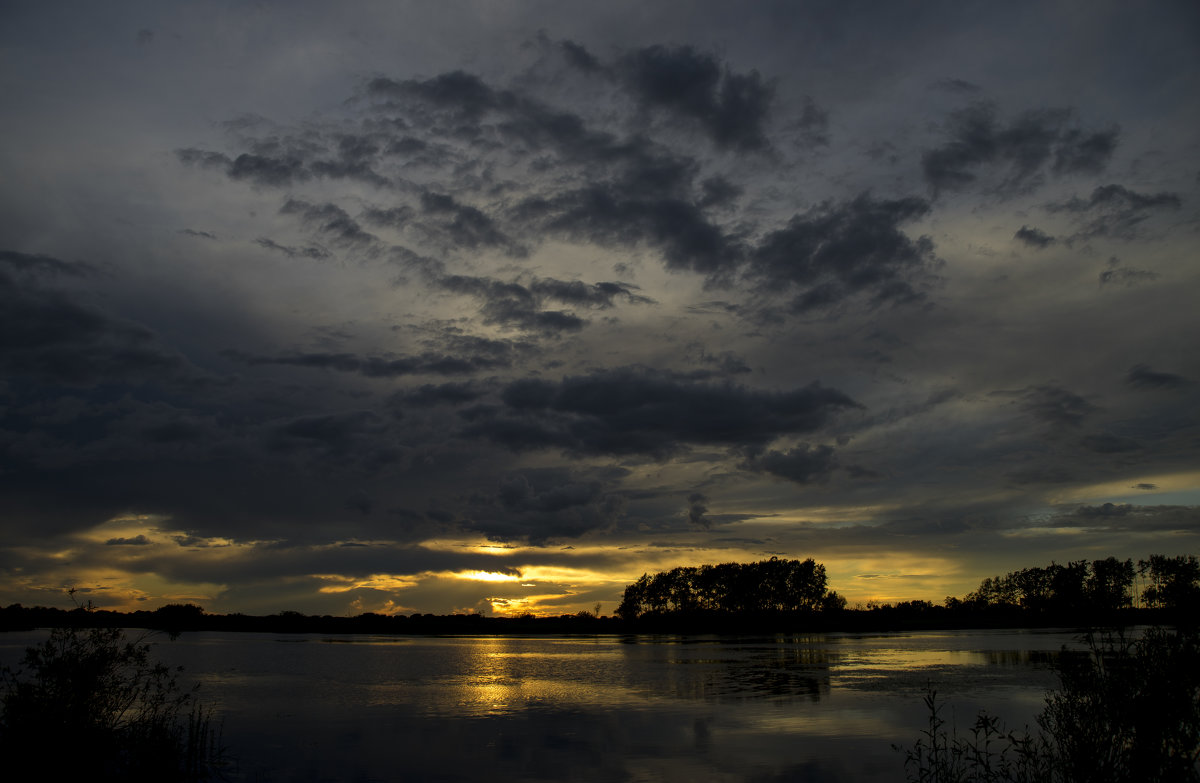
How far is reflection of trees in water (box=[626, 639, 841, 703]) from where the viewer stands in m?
48.9

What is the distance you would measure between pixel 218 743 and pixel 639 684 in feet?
110

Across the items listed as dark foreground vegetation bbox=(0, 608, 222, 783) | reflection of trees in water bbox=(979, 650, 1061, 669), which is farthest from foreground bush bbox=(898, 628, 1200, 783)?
reflection of trees in water bbox=(979, 650, 1061, 669)

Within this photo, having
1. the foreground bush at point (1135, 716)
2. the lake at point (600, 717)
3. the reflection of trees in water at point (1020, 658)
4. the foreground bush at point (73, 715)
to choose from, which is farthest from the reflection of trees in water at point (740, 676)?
the foreground bush at point (73, 715)

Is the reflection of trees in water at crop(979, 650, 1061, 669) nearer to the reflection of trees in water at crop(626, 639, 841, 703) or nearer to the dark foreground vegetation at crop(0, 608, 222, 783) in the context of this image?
the reflection of trees in water at crop(626, 639, 841, 703)

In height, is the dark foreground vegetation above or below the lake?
above

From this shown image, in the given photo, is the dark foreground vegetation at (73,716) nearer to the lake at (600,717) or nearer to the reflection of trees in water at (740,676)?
the lake at (600,717)

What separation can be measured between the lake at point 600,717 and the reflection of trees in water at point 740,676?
0.22 meters

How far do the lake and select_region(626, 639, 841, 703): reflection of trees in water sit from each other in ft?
0.72


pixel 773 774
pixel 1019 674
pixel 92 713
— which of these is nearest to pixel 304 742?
pixel 92 713

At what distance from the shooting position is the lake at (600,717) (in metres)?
27.2

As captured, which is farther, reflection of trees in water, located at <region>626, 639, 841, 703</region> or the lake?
reflection of trees in water, located at <region>626, 639, 841, 703</region>

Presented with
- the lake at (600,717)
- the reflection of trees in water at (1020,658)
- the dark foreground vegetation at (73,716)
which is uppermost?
the dark foreground vegetation at (73,716)

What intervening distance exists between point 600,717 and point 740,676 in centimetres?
2586

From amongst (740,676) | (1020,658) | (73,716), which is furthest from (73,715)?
(1020,658)
